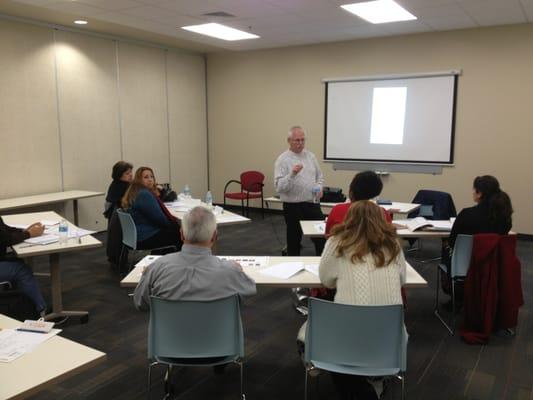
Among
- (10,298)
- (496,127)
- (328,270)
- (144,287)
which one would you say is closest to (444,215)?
(496,127)

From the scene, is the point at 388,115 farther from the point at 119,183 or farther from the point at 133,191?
the point at 133,191

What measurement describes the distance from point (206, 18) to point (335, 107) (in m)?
2.83

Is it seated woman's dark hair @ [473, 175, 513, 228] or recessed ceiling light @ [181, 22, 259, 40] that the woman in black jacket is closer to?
recessed ceiling light @ [181, 22, 259, 40]

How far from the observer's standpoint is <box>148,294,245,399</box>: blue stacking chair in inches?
86.4

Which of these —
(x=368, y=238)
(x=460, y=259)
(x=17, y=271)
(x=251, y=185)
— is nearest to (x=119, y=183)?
(x=17, y=271)

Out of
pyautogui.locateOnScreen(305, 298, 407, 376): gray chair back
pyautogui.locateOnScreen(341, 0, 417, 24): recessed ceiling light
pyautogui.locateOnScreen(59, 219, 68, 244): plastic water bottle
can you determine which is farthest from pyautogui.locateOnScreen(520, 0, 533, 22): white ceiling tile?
pyautogui.locateOnScreen(59, 219, 68, 244): plastic water bottle

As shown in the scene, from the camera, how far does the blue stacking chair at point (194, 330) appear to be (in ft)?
7.20

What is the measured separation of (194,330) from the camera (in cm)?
223

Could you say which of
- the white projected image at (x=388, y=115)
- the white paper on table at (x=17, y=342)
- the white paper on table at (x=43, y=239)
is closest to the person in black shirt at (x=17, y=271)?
the white paper on table at (x=43, y=239)

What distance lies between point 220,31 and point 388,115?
2.87 m

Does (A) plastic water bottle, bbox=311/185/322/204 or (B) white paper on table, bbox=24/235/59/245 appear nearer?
(B) white paper on table, bbox=24/235/59/245

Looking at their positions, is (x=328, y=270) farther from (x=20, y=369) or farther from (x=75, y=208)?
(x=75, y=208)

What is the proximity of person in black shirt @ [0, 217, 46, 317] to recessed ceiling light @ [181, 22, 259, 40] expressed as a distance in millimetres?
3825

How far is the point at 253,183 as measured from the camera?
8.49 m
